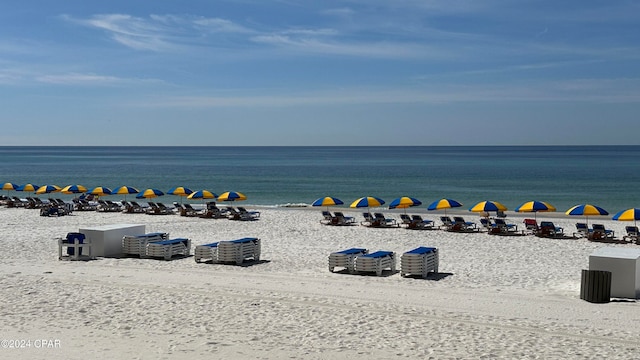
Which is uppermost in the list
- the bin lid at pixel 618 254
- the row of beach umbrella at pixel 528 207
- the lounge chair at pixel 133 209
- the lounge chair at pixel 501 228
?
the row of beach umbrella at pixel 528 207

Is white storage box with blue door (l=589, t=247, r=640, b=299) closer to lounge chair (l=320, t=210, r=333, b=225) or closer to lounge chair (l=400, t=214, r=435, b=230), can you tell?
lounge chair (l=400, t=214, r=435, b=230)

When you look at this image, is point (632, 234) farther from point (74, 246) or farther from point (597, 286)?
point (74, 246)

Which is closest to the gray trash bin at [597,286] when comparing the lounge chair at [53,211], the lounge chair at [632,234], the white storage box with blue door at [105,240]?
the lounge chair at [632,234]

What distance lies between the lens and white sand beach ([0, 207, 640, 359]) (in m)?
8.31

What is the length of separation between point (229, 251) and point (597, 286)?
764cm

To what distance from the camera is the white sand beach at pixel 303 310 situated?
831 cm

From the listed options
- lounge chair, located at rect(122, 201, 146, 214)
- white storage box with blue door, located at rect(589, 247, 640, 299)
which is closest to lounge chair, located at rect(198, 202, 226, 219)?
lounge chair, located at rect(122, 201, 146, 214)

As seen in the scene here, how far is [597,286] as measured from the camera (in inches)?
432

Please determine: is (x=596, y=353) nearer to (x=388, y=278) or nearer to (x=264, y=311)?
(x=264, y=311)

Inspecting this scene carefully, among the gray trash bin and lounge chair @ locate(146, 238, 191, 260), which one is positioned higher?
the gray trash bin

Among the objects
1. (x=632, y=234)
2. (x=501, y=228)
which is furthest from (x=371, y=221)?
(x=632, y=234)

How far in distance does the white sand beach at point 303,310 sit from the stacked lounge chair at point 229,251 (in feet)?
0.98

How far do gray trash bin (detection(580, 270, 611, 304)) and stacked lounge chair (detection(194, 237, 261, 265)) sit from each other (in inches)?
285

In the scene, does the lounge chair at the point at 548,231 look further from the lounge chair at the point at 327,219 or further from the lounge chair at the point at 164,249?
the lounge chair at the point at 164,249
